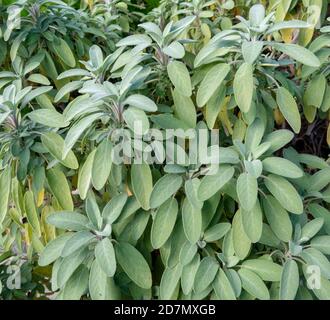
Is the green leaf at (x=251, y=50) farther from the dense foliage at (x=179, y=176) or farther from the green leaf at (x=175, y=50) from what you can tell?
the green leaf at (x=175, y=50)

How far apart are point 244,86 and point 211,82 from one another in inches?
3.6

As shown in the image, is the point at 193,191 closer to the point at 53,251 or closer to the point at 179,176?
the point at 179,176

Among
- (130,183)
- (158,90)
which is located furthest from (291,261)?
(158,90)

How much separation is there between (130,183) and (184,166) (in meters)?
0.17

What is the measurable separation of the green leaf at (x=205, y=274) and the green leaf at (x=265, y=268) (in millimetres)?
79

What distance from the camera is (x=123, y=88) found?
1073 millimetres

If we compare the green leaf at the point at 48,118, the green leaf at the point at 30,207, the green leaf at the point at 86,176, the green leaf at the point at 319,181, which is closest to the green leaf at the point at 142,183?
the green leaf at the point at 86,176

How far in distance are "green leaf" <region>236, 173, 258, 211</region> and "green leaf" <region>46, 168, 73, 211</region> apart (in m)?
0.47

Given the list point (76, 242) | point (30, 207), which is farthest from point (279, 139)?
point (30, 207)

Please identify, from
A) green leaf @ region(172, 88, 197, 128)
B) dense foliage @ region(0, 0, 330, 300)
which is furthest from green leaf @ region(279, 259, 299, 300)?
green leaf @ region(172, 88, 197, 128)

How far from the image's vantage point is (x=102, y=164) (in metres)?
1.07

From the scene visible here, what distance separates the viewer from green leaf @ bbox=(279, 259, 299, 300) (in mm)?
1028

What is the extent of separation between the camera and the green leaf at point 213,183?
100 cm

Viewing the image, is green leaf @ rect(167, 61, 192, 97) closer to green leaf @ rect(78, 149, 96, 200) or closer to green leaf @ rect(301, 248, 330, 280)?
green leaf @ rect(78, 149, 96, 200)
